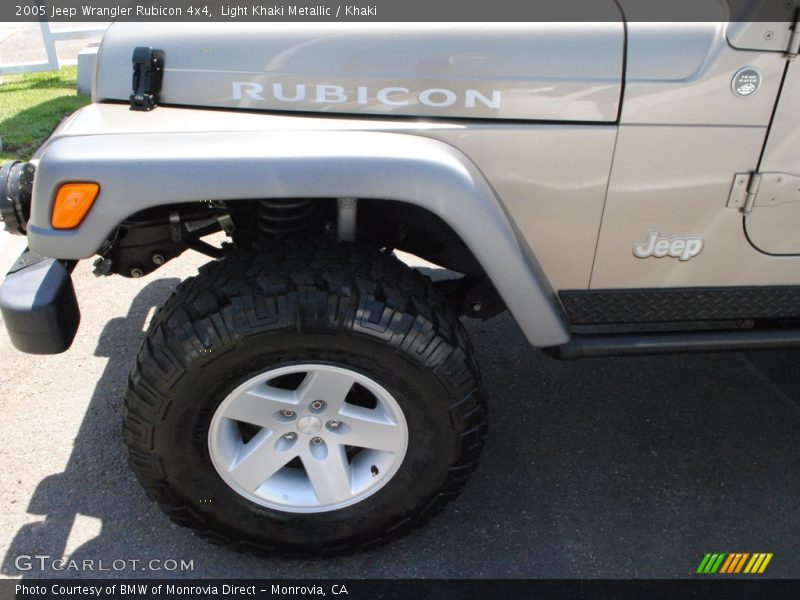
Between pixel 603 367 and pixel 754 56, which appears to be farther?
pixel 603 367

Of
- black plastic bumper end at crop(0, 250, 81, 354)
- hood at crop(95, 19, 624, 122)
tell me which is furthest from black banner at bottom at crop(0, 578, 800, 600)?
hood at crop(95, 19, 624, 122)

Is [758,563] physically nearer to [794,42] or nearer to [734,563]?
[734,563]

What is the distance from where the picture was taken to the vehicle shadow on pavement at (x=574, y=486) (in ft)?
7.27

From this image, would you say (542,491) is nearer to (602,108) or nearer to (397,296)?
(397,296)

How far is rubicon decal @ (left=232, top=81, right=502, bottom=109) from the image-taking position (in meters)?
1.83

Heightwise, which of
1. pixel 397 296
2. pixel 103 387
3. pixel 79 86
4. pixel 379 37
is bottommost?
pixel 103 387

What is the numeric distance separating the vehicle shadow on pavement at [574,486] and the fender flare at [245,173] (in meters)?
1.03

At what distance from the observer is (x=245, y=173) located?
172 centimetres

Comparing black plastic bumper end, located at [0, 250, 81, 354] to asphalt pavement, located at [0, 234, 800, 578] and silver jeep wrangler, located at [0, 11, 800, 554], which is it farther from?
asphalt pavement, located at [0, 234, 800, 578]

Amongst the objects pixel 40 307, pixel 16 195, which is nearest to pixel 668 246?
→ pixel 40 307

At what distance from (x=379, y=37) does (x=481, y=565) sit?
1623 mm

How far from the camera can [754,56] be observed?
1.77 meters

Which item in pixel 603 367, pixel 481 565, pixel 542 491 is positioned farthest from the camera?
pixel 603 367

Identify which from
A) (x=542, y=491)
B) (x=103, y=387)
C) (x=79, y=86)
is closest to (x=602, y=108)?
(x=542, y=491)
